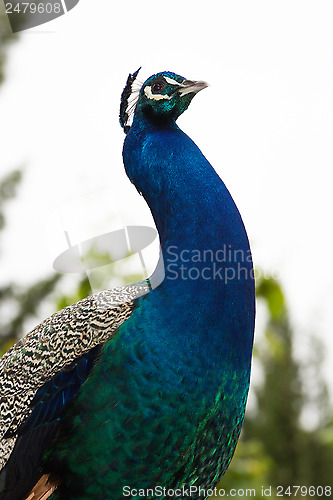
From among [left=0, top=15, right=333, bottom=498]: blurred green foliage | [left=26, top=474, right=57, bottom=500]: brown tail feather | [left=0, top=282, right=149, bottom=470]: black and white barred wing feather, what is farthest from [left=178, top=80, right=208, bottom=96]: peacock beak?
[left=0, top=15, right=333, bottom=498]: blurred green foliage

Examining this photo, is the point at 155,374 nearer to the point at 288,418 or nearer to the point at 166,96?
the point at 166,96

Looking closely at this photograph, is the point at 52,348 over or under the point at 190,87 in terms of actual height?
under

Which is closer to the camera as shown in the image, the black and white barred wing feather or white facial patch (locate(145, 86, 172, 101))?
the black and white barred wing feather

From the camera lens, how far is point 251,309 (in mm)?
1713

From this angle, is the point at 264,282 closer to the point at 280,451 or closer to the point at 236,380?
the point at 236,380

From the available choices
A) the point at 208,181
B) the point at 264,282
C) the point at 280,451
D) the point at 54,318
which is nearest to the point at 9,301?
the point at 264,282

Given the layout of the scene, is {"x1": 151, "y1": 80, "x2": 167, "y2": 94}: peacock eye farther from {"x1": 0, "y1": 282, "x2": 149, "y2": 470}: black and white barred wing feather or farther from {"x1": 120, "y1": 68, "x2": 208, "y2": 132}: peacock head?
{"x1": 0, "y1": 282, "x2": 149, "y2": 470}: black and white barred wing feather

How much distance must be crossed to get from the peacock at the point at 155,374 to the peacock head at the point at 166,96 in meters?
0.04

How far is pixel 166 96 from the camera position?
6.09 ft

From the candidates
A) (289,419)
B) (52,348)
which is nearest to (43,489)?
(52,348)

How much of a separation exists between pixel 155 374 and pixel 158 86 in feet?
2.99

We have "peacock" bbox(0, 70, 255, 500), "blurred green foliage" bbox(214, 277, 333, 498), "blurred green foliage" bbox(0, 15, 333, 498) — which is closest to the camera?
"peacock" bbox(0, 70, 255, 500)

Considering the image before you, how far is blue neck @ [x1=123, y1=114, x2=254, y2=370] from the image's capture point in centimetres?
161

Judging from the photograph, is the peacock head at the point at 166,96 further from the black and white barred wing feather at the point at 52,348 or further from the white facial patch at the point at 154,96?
the black and white barred wing feather at the point at 52,348
